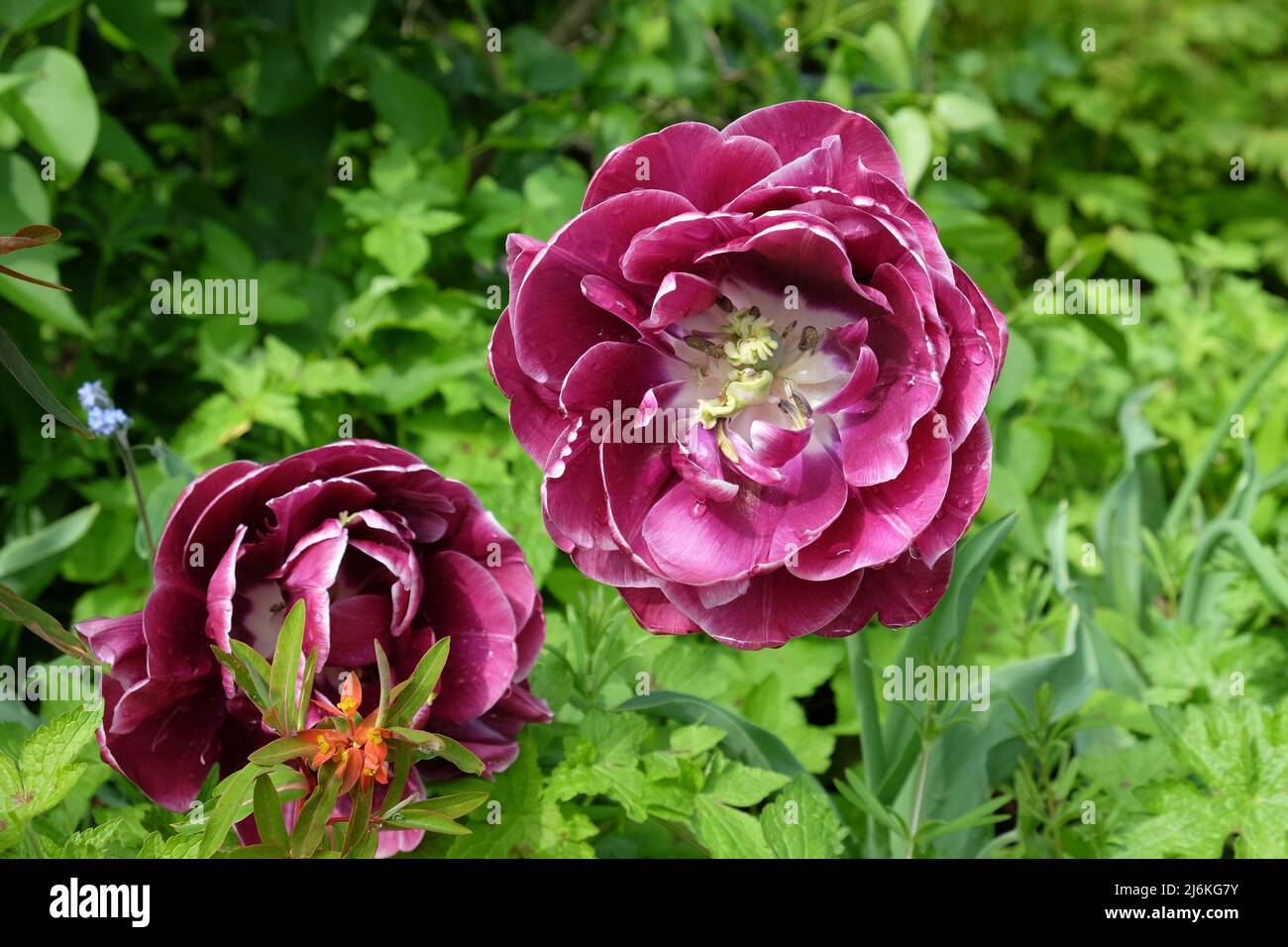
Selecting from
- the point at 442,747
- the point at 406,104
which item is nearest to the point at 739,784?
the point at 442,747

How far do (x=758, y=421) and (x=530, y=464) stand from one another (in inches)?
25.9

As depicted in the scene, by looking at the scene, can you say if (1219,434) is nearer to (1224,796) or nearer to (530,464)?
(1224,796)

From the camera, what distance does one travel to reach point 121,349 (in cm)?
170

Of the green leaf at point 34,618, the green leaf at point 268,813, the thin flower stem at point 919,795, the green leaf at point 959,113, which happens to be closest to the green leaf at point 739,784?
the thin flower stem at point 919,795

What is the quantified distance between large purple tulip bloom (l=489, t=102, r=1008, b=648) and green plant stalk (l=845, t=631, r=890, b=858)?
0.56 feet

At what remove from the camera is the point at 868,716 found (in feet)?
3.11

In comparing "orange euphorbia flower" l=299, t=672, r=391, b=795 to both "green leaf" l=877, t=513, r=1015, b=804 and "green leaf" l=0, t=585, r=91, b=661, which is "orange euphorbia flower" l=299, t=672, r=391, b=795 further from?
"green leaf" l=877, t=513, r=1015, b=804

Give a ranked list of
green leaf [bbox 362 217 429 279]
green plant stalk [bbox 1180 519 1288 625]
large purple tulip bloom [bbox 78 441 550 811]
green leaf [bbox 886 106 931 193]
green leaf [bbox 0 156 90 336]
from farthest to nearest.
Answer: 1. green leaf [bbox 886 106 931 193]
2. green leaf [bbox 362 217 429 279]
3. green leaf [bbox 0 156 90 336]
4. green plant stalk [bbox 1180 519 1288 625]
5. large purple tulip bloom [bbox 78 441 550 811]

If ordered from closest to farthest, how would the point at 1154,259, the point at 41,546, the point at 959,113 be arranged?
1. the point at 41,546
2. the point at 959,113
3. the point at 1154,259

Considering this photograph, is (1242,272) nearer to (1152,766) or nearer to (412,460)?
(1152,766)

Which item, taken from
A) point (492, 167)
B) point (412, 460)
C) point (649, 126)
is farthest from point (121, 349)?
point (412, 460)

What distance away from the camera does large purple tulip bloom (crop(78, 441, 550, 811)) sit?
2.59 ft

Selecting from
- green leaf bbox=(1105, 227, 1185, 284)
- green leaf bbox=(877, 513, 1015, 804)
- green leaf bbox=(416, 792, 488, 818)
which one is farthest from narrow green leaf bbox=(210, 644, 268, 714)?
green leaf bbox=(1105, 227, 1185, 284)
